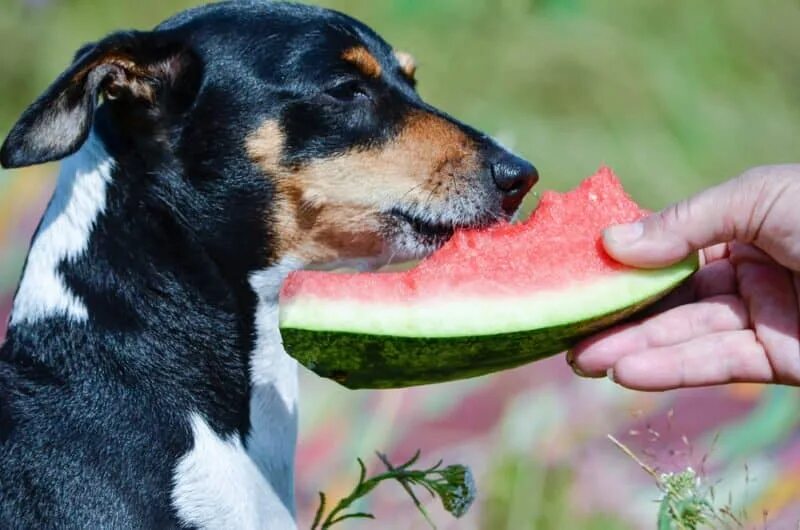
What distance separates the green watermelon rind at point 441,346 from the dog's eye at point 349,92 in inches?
35.3

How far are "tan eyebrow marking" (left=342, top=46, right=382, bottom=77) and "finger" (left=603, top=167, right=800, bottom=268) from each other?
1091 mm

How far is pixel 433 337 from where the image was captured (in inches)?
111

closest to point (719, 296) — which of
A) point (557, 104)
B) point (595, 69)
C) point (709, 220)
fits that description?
point (709, 220)

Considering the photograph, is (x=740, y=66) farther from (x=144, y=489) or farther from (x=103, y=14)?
(x=144, y=489)

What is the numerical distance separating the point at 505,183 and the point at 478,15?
486 cm

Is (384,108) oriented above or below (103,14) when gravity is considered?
below

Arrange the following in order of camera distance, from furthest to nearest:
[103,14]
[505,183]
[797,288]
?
[103,14], [505,183], [797,288]

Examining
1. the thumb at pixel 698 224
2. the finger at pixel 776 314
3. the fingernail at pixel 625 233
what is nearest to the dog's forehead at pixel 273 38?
the fingernail at pixel 625 233

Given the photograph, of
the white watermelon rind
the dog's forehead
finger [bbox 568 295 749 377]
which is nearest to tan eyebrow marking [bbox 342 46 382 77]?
the dog's forehead

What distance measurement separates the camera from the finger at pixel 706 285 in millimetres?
3225

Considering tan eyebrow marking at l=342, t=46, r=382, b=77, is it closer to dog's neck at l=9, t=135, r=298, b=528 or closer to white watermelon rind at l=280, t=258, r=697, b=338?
dog's neck at l=9, t=135, r=298, b=528

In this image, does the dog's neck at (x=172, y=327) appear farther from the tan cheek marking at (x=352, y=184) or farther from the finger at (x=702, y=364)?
the finger at (x=702, y=364)

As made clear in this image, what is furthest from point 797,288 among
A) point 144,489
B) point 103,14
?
point 103,14

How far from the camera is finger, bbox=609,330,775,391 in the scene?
301 cm
